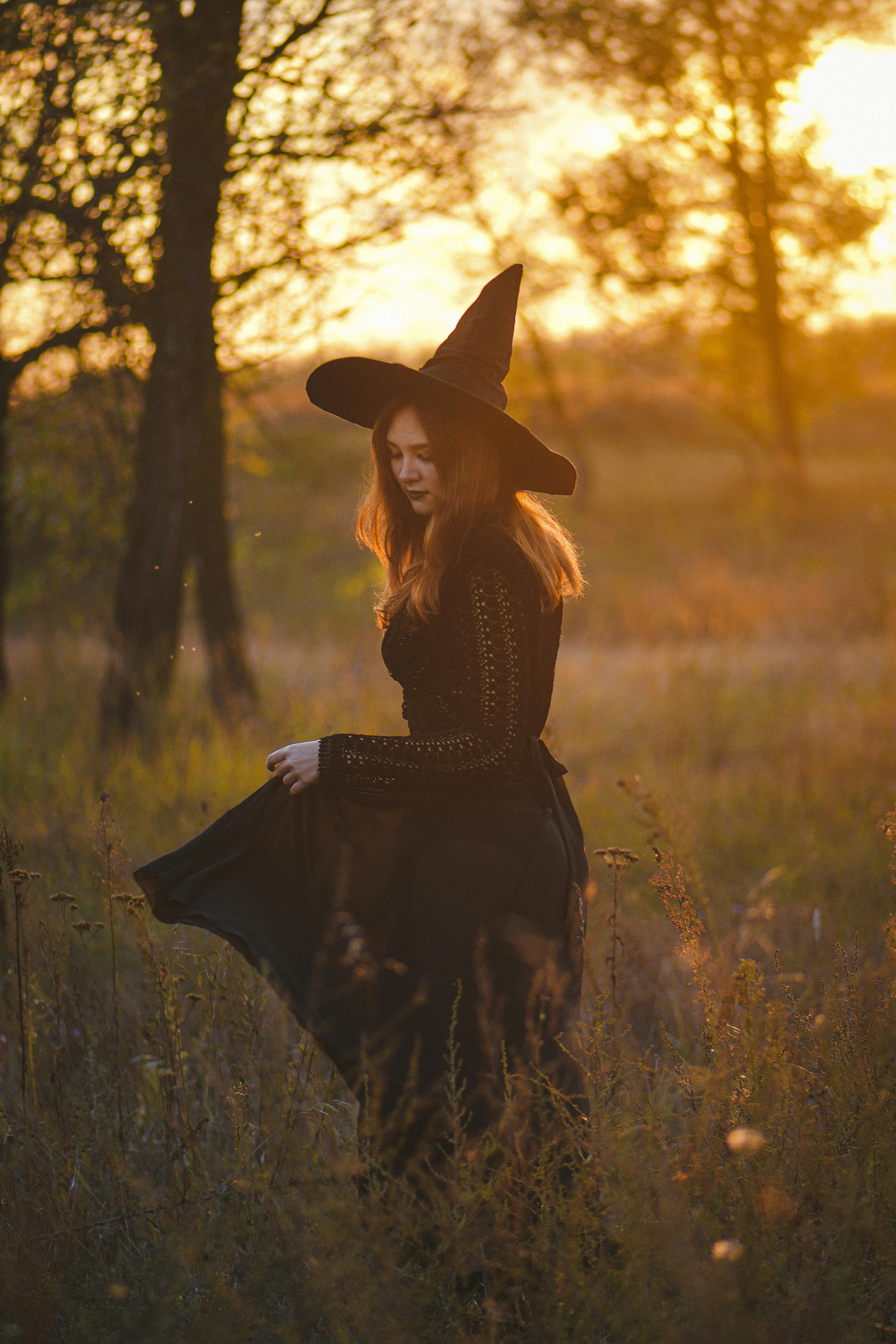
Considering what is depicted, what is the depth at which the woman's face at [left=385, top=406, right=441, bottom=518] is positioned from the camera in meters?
2.38

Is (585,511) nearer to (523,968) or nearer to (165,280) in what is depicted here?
(165,280)

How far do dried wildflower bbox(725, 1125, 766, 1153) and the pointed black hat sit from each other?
4.56 ft

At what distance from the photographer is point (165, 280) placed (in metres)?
4.95

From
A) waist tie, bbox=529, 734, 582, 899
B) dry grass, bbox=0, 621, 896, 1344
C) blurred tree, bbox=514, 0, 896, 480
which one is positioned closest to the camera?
dry grass, bbox=0, 621, 896, 1344

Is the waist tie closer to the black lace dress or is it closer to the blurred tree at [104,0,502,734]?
the black lace dress

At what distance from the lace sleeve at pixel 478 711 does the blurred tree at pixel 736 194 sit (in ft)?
45.3

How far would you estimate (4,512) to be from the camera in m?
7.86

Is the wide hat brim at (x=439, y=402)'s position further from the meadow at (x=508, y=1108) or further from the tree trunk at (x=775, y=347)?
the tree trunk at (x=775, y=347)

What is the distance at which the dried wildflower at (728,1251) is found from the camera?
167cm

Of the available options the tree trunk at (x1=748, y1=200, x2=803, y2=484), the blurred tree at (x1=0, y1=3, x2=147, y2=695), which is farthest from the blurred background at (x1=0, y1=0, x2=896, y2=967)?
the tree trunk at (x1=748, y1=200, x2=803, y2=484)

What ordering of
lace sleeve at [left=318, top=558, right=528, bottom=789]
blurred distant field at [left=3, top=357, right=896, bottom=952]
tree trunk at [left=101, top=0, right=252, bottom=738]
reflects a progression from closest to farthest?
lace sleeve at [left=318, top=558, right=528, bottom=789] < tree trunk at [left=101, top=0, right=252, bottom=738] < blurred distant field at [left=3, top=357, right=896, bottom=952]

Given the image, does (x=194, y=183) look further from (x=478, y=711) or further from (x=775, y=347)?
(x=775, y=347)

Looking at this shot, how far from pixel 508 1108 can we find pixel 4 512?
7.29 metres

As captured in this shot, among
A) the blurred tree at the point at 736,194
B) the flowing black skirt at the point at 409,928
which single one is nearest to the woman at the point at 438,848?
the flowing black skirt at the point at 409,928
